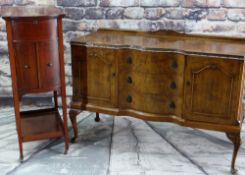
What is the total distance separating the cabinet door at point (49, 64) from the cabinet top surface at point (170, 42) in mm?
188

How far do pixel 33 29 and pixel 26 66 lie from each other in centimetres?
28

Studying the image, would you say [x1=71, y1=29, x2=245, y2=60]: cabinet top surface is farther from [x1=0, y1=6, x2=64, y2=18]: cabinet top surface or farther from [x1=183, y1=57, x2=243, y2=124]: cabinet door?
[x1=0, y1=6, x2=64, y2=18]: cabinet top surface

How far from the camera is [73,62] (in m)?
2.74

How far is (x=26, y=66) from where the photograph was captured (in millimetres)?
2516

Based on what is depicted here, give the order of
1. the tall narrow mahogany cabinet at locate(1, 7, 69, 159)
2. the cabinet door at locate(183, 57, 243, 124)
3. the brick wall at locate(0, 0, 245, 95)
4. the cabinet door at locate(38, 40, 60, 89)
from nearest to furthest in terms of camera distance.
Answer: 1. the cabinet door at locate(183, 57, 243, 124)
2. the tall narrow mahogany cabinet at locate(1, 7, 69, 159)
3. the cabinet door at locate(38, 40, 60, 89)
4. the brick wall at locate(0, 0, 245, 95)

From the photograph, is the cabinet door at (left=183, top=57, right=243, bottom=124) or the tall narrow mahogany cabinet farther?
the tall narrow mahogany cabinet

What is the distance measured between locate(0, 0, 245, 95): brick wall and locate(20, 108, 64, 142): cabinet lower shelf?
0.74 metres

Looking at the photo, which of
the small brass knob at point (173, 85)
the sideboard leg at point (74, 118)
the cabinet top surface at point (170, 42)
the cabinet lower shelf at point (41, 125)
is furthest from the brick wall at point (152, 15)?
the small brass knob at point (173, 85)

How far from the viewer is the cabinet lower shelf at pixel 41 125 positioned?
2.69m

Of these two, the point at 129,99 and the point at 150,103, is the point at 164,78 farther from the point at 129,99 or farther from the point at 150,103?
the point at 129,99

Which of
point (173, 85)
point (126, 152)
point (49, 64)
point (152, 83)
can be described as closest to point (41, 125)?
point (49, 64)

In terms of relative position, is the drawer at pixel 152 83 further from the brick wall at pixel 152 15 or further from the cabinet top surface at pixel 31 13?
the brick wall at pixel 152 15

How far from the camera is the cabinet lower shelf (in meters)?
2.69

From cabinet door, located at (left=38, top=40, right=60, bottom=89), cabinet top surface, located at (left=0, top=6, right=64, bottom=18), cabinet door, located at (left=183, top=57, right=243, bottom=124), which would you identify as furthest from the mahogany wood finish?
cabinet top surface, located at (left=0, top=6, right=64, bottom=18)
